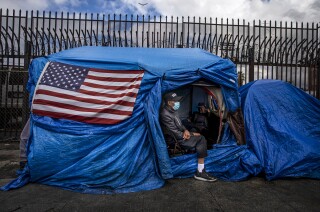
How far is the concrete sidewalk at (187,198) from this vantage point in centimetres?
300

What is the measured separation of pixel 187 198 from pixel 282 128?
2.53 m

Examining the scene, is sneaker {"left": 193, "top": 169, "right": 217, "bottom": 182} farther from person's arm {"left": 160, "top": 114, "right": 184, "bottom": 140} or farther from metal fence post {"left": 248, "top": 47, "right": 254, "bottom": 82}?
metal fence post {"left": 248, "top": 47, "right": 254, "bottom": 82}

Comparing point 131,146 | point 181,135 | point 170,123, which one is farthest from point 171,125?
point 131,146

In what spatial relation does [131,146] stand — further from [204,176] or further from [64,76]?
[64,76]

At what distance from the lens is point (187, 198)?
3.28m

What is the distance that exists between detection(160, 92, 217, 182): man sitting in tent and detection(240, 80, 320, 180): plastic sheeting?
1.08m

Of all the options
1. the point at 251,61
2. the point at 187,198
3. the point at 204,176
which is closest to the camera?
the point at 187,198

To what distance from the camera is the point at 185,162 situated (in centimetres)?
408

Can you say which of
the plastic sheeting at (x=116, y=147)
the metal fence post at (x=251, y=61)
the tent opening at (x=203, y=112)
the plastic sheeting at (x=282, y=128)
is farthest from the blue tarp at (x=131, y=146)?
the metal fence post at (x=251, y=61)

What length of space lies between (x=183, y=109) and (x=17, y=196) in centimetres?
417

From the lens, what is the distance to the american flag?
383cm

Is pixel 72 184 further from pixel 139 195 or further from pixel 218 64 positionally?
pixel 218 64

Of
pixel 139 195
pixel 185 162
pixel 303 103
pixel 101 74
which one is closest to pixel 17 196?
pixel 139 195

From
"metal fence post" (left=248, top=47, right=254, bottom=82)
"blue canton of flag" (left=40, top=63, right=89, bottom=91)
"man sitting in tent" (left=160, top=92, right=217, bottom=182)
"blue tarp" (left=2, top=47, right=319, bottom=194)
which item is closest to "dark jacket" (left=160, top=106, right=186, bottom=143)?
"man sitting in tent" (left=160, top=92, right=217, bottom=182)
